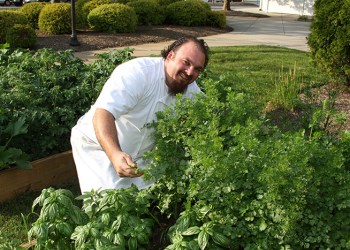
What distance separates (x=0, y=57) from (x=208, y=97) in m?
3.66

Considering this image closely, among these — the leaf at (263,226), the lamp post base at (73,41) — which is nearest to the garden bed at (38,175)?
the leaf at (263,226)

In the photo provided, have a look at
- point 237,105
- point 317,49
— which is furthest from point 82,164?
point 317,49

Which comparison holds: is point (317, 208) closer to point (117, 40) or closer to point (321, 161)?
point (321, 161)

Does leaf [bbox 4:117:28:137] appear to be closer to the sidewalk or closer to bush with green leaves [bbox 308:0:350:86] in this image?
bush with green leaves [bbox 308:0:350:86]

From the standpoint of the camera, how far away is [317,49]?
7.41 metres

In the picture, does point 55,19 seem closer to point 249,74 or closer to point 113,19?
point 113,19

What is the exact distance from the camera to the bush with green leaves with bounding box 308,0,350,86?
6844 mm

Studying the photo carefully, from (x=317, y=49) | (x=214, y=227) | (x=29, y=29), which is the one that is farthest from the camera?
(x=29, y=29)

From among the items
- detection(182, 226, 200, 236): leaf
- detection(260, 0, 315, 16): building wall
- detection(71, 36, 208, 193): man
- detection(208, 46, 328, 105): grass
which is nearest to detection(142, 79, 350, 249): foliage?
detection(182, 226, 200, 236): leaf

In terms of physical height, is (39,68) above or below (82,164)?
above

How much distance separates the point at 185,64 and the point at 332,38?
15.5 ft

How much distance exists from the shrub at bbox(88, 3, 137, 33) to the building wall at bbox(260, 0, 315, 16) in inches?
673

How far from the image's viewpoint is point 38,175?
4.13 meters

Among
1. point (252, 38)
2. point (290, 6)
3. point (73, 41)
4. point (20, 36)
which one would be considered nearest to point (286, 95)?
point (73, 41)
